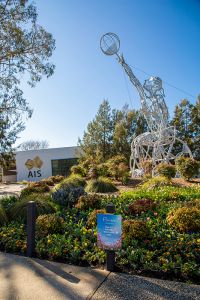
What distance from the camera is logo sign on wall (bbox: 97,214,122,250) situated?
397 centimetres

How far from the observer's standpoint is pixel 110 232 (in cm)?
404

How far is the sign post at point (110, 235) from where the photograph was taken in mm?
3973

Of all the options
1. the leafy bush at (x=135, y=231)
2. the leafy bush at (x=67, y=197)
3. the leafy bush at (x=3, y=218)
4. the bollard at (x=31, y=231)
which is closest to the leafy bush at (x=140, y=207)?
the leafy bush at (x=135, y=231)

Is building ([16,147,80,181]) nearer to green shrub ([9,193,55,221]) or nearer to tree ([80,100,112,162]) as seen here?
tree ([80,100,112,162])

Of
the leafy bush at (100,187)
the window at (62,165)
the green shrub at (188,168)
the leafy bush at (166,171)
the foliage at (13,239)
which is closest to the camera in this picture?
the foliage at (13,239)

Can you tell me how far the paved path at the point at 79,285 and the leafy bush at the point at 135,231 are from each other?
38.1 inches

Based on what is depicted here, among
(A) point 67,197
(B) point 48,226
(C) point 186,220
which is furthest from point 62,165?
(C) point 186,220

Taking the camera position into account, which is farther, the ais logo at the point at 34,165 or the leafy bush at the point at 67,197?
the ais logo at the point at 34,165

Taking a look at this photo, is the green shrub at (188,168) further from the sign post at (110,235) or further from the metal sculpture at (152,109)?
the sign post at (110,235)

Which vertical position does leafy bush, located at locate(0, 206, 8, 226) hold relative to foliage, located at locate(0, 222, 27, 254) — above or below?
above

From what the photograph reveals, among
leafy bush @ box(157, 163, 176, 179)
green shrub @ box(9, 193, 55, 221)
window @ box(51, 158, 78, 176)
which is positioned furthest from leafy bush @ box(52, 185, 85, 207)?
window @ box(51, 158, 78, 176)

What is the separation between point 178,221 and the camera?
17.5 feet

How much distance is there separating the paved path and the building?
1154 inches

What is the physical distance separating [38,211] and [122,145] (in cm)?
2297
